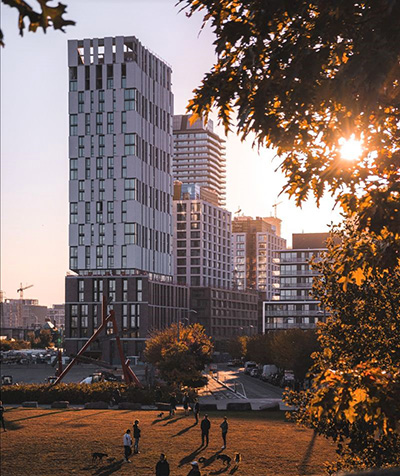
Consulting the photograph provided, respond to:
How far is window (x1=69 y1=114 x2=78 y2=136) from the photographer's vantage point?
164m

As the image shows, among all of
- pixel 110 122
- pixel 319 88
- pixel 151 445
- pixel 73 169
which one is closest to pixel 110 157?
pixel 110 122

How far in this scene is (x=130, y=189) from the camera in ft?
527

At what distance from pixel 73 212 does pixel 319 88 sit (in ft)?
517

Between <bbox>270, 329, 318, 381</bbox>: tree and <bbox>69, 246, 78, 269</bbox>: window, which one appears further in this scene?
<bbox>69, 246, 78, 269</bbox>: window

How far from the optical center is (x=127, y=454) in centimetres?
3472

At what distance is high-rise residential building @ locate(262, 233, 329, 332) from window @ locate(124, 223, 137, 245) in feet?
107

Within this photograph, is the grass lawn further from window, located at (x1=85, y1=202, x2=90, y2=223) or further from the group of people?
window, located at (x1=85, y1=202, x2=90, y2=223)

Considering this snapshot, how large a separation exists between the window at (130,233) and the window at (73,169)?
56.5 ft


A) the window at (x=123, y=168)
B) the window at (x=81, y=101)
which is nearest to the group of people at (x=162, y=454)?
the window at (x=123, y=168)

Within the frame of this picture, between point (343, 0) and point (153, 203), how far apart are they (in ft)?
528

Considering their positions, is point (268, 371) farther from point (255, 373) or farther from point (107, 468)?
point (107, 468)

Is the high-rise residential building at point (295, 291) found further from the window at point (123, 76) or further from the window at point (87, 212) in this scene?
the window at point (123, 76)

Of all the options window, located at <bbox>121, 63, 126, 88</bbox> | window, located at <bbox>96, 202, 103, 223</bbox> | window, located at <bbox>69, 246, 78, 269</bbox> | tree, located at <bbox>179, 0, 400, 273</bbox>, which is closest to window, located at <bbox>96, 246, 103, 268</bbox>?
window, located at <bbox>69, 246, 78, 269</bbox>

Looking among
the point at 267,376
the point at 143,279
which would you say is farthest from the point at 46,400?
the point at 143,279
